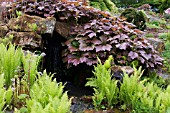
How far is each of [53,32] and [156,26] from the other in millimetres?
5090

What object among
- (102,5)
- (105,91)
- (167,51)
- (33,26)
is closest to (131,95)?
(105,91)

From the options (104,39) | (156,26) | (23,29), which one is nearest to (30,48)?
(23,29)

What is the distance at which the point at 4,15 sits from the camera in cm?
547

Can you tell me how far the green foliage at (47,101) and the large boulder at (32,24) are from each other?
1441mm

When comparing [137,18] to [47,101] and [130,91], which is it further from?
[47,101]

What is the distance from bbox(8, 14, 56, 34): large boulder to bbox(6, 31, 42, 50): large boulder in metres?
0.11

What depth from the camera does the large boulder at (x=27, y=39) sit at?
480 centimetres

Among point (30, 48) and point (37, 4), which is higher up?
point (37, 4)

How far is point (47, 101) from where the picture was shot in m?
3.24

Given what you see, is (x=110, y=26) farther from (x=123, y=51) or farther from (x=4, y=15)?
(x=4, y=15)

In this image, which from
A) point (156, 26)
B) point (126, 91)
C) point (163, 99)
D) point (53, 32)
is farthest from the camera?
point (156, 26)

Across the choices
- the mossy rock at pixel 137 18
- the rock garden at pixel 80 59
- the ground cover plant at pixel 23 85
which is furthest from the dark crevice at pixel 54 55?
the mossy rock at pixel 137 18

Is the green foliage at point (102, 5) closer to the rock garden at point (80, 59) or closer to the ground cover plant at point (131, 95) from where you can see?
the rock garden at point (80, 59)

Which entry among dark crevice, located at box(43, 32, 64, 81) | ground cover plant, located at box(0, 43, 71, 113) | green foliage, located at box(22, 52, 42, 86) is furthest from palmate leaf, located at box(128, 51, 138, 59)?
green foliage, located at box(22, 52, 42, 86)
